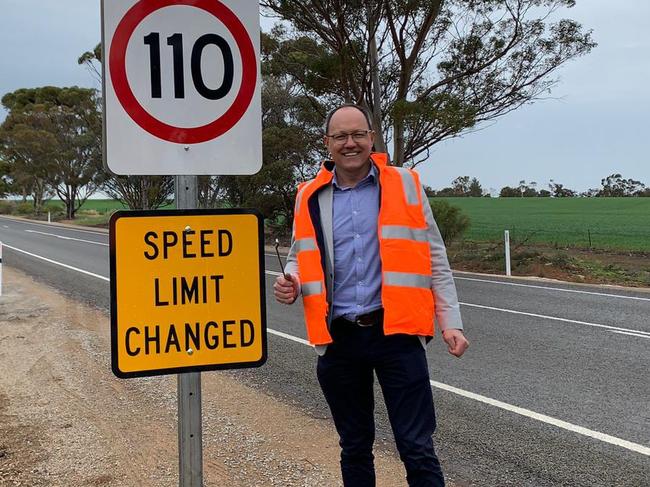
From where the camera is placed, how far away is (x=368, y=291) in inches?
96.6

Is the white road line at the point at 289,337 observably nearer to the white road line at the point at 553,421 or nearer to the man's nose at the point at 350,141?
the white road line at the point at 553,421

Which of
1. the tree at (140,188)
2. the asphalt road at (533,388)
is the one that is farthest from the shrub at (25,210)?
the asphalt road at (533,388)

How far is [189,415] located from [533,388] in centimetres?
402

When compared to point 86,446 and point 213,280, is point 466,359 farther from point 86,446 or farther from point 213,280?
point 213,280

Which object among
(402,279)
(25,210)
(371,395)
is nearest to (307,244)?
(402,279)

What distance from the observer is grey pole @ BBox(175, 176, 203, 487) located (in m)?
2.07

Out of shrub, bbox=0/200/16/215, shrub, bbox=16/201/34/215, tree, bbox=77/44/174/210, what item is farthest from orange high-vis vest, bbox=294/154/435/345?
shrub, bbox=0/200/16/215

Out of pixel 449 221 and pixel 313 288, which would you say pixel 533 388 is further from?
pixel 449 221

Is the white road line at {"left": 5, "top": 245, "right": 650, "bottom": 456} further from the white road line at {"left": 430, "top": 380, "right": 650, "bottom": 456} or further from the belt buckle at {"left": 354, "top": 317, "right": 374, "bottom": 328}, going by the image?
the belt buckle at {"left": 354, "top": 317, "right": 374, "bottom": 328}

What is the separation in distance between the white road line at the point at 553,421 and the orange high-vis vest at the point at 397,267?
8.08 feet

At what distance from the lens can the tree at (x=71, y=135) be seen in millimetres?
44719

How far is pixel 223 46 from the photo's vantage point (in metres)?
2.10

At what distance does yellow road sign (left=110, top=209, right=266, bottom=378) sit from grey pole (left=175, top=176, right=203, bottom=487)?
0.06 m

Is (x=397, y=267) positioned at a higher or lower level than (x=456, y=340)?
higher
